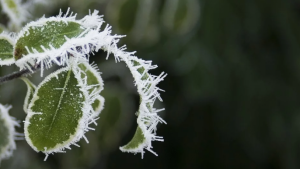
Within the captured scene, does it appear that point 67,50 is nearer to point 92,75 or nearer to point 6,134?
point 92,75

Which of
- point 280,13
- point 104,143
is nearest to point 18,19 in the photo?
point 104,143

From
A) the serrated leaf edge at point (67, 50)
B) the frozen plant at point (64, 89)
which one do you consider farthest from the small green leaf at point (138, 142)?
the serrated leaf edge at point (67, 50)

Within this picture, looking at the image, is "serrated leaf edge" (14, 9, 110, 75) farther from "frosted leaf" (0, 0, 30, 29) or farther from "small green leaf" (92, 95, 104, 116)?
"frosted leaf" (0, 0, 30, 29)

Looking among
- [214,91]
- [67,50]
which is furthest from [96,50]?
[214,91]

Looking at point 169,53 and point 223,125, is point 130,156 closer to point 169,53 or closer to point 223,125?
point 223,125

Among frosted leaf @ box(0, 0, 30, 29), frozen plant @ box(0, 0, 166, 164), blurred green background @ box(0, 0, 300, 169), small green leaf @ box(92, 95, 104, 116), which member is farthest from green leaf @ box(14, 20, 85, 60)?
blurred green background @ box(0, 0, 300, 169)

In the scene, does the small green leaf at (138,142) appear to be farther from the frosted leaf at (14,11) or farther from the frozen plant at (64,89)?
the frosted leaf at (14,11)
